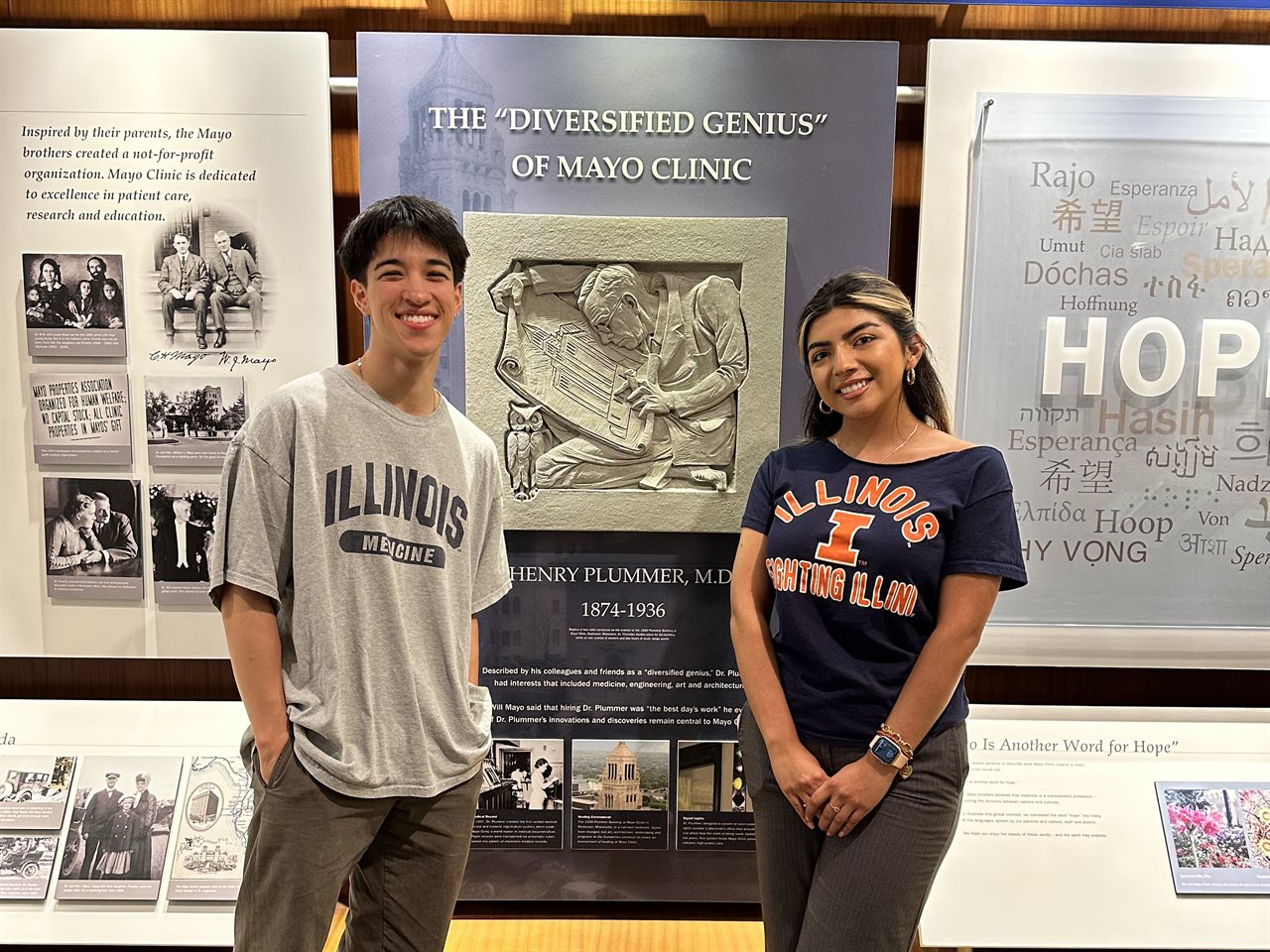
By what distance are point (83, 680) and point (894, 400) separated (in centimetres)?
269

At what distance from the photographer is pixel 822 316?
1.79 meters

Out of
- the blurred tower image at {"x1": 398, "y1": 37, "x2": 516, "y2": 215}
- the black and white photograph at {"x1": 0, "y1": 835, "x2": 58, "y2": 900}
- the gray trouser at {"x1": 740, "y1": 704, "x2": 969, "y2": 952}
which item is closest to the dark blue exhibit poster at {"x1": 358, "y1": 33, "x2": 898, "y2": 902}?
the blurred tower image at {"x1": 398, "y1": 37, "x2": 516, "y2": 215}

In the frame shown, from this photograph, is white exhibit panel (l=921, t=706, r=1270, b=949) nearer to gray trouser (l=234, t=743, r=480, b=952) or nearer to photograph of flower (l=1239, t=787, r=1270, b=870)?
photograph of flower (l=1239, t=787, r=1270, b=870)

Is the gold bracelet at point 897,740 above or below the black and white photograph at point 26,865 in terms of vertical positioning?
above

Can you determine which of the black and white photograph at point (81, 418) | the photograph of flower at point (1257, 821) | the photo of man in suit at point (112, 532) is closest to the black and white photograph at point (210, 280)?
the black and white photograph at point (81, 418)

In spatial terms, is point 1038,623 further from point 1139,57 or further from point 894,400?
point 1139,57

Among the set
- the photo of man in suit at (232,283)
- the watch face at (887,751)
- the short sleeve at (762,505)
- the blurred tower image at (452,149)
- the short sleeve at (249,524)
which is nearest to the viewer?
the short sleeve at (249,524)

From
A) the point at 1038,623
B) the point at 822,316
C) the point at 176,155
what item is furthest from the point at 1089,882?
the point at 176,155

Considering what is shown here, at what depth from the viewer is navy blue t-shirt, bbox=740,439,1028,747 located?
1.63m

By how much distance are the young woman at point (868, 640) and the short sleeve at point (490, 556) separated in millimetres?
576

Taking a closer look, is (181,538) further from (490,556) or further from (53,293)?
(490,556)

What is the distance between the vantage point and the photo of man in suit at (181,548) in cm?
259

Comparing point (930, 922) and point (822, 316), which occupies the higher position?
point (822, 316)

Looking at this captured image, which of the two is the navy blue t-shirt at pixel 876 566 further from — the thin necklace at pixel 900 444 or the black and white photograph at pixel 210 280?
the black and white photograph at pixel 210 280
